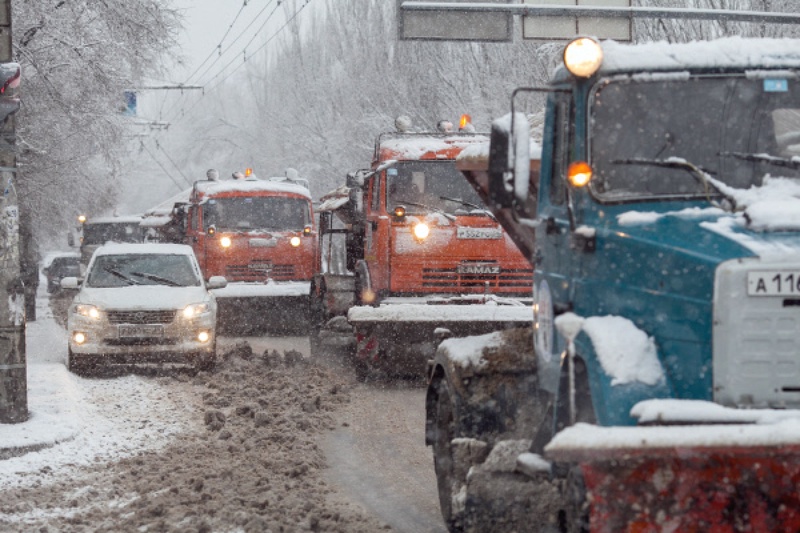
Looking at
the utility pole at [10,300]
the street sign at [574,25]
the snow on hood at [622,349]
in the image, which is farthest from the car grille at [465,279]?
the snow on hood at [622,349]

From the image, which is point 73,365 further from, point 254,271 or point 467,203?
point 254,271

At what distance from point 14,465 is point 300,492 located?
2.44 meters

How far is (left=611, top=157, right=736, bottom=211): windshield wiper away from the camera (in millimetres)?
4856

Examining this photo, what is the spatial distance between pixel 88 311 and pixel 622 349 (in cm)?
1123

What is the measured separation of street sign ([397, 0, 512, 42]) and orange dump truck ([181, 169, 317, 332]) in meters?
5.75

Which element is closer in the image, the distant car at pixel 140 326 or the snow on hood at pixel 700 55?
the snow on hood at pixel 700 55

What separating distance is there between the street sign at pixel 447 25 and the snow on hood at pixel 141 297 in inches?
180

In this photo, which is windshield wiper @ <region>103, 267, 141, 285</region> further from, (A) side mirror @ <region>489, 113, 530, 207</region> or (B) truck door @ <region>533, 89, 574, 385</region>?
(A) side mirror @ <region>489, 113, 530, 207</region>

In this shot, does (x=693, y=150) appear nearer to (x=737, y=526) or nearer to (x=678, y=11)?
(x=737, y=526)

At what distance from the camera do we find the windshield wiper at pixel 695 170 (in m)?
4.86

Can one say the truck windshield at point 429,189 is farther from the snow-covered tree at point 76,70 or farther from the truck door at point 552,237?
the snow-covered tree at point 76,70

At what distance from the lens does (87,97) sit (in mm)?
23781

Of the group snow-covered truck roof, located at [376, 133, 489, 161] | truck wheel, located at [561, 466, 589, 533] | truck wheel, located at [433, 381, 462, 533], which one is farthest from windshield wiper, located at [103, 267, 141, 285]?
truck wheel, located at [561, 466, 589, 533]

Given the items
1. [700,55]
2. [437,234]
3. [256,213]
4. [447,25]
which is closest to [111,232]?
[256,213]
